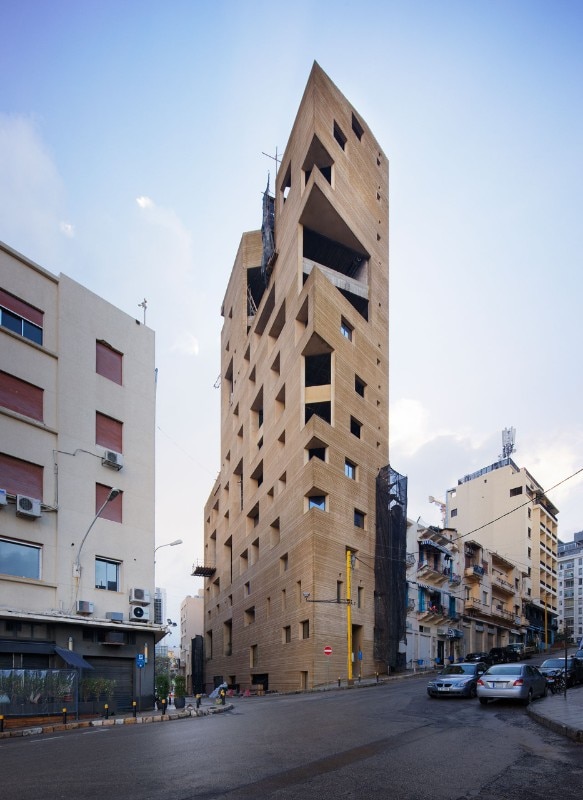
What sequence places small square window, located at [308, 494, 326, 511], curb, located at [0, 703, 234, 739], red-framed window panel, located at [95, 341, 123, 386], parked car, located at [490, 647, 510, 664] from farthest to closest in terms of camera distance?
1. parked car, located at [490, 647, 510, 664]
2. small square window, located at [308, 494, 326, 511]
3. red-framed window panel, located at [95, 341, 123, 386]
4. curb, located at [0, 703, 234, 739]

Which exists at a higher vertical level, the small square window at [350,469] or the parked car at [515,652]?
the small square window at [350,469]

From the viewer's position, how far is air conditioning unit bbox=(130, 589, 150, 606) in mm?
33562

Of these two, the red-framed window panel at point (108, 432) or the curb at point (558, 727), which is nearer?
the curb at point (558, 727)

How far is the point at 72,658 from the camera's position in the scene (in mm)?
28906

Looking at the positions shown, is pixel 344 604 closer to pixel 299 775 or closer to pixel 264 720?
pixel 264 720

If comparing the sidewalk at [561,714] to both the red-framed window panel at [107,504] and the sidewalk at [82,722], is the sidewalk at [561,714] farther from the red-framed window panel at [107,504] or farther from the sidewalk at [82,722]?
the red-framed window panel at [107,504]

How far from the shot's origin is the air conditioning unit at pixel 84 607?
99.7ft

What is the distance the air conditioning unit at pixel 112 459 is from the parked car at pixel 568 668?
2077 cm

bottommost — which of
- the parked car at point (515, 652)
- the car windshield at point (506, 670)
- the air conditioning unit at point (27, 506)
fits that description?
the parked car at point (515, 652)

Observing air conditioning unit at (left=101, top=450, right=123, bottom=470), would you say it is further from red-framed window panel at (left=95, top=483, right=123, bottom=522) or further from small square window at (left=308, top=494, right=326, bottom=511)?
small square window at (left=308, top=494, right=326, bottom=511)

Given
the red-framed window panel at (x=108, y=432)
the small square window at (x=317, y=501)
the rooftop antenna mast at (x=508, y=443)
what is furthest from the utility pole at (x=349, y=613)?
the rooftop antenna mast at (x=508, y=443)

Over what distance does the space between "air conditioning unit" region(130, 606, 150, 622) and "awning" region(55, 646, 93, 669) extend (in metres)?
3.87

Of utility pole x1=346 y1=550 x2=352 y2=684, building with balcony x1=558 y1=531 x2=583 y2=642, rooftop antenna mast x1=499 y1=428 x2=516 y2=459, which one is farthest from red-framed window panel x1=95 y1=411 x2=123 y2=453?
building with balcony x1=558 y1=531 x2=583 y2=642

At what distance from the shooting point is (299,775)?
10.5m
